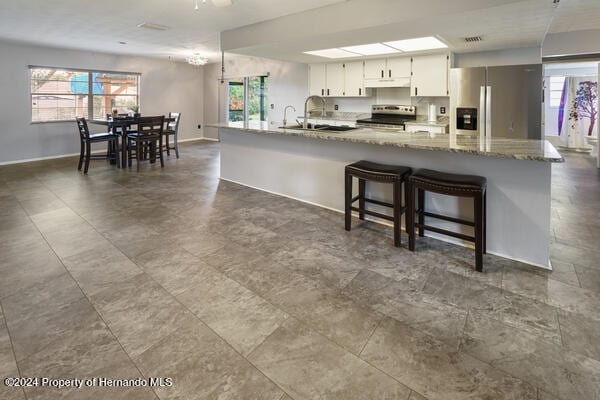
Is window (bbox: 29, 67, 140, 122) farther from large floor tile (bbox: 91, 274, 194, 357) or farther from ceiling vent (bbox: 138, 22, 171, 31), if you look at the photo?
large floor tile (bbox: 91, 274, 194, 357)

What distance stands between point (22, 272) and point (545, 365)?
331 centimetres

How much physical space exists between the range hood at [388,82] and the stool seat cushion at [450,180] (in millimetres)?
3101

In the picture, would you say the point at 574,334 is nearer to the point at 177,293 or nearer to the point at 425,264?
the point at 425,264

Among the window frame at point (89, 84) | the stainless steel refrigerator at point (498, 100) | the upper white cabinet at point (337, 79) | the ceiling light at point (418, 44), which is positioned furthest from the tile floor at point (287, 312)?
the window frame at point (89, 84)

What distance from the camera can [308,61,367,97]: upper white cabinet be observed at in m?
6.21

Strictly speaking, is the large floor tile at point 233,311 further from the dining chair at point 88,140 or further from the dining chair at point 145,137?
the dining chair at point 88,140

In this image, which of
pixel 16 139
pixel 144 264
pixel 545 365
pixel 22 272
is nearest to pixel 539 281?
pixel 545 365

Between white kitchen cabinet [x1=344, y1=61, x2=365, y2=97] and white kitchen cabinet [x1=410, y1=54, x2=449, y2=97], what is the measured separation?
3.21 feet

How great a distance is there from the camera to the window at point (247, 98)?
9180 mm

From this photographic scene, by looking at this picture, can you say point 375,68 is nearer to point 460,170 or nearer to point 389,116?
point 389,116

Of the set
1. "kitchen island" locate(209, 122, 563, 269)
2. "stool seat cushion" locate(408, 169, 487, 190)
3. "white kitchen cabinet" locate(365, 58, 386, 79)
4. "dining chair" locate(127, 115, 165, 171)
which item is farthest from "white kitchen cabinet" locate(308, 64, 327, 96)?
"stool seat cushion" locate(408, 169, 487, 190)

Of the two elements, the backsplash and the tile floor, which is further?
the backsplash

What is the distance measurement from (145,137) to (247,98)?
12.8 ft

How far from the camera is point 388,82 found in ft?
19.0
